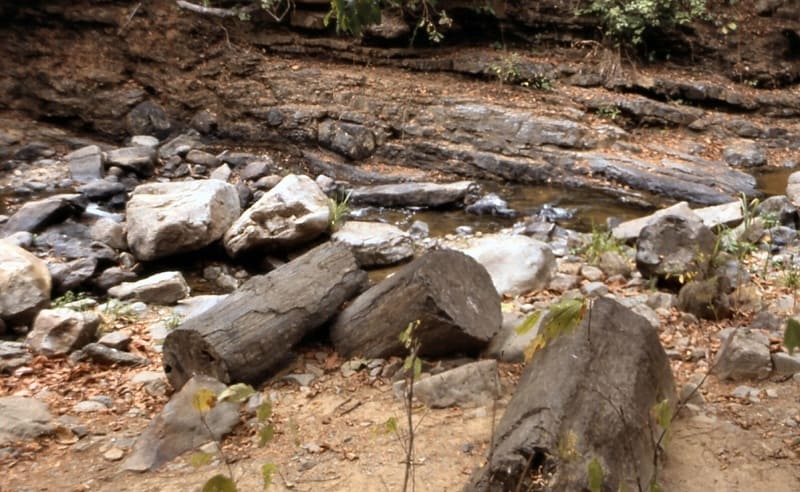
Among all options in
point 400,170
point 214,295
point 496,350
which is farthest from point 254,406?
point 400,170

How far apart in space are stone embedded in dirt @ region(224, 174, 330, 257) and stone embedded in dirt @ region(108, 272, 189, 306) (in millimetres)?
1004

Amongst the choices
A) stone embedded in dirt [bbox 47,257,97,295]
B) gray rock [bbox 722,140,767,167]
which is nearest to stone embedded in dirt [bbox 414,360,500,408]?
stone embedded in dirt [bbox 47,257,97,295]

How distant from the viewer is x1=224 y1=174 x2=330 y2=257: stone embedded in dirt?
7.02 meters

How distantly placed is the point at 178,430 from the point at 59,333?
1527 millimetres

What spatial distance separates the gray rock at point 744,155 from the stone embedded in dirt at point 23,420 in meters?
8.88

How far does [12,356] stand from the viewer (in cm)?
444

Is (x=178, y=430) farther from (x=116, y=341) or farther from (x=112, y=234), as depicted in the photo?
(x=112, y=234)

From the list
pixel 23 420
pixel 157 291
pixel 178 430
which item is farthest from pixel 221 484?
pixel 157 291

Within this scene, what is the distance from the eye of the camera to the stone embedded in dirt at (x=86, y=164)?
9.70 metres

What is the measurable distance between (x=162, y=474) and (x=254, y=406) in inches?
22.5

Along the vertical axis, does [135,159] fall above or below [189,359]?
below

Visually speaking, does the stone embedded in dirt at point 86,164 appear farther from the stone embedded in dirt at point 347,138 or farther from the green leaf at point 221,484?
the green leaf at point 221,484

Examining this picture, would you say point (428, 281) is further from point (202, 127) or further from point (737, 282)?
point (202, 127)

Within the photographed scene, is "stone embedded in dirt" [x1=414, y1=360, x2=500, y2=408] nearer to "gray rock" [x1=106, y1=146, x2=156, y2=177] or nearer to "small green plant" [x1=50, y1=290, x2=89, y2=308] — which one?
"small green plant" [x1=50, y1=290, x2=89, y2=308]
